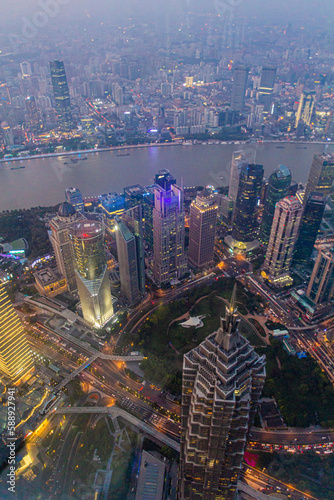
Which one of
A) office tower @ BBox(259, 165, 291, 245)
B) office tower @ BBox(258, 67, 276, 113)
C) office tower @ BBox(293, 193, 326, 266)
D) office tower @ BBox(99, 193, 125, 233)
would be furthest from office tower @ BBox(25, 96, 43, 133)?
office tower @ BBox(293, 193, 326, 266)

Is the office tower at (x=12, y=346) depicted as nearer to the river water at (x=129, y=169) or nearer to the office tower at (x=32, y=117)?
the river water at (x=129, y=169)

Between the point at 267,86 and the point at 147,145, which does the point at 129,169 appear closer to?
the point at 147,145

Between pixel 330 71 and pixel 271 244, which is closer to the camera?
pixel 271 244

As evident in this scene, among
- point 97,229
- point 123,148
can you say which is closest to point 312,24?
point 123,148

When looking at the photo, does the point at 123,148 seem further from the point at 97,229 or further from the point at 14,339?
the point at 14,339

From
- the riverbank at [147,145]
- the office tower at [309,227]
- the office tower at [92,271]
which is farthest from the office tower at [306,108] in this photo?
the office tower at [92,271]
